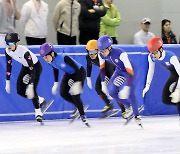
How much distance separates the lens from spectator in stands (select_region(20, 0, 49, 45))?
988 cm

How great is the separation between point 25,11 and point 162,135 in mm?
3251

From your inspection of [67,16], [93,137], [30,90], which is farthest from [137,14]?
[93,137]

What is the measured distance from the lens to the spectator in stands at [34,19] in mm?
9875

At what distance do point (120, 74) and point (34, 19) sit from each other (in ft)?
6.39

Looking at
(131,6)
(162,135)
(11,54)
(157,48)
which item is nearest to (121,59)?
(157,48)

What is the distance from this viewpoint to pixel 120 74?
8859 mm

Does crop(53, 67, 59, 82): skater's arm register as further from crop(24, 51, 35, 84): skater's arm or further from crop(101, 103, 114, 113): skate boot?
crop(101, 103, 114, 113): skate boot

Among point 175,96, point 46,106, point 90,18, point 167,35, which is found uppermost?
point 90,18

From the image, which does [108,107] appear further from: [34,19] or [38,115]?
[34,19]

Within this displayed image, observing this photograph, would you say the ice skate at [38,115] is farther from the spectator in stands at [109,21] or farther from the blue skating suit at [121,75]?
the spectator in stands at [109,21]

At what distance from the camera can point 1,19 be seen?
9656mm

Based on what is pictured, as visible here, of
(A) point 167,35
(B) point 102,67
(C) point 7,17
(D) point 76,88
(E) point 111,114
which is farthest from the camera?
(A) point 167,35

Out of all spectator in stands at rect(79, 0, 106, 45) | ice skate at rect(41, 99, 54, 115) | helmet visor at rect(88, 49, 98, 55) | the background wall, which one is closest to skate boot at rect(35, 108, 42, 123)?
ice skate at rect(41, 99, 54, 115)

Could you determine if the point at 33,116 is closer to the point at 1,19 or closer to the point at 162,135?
the point at 1,19
